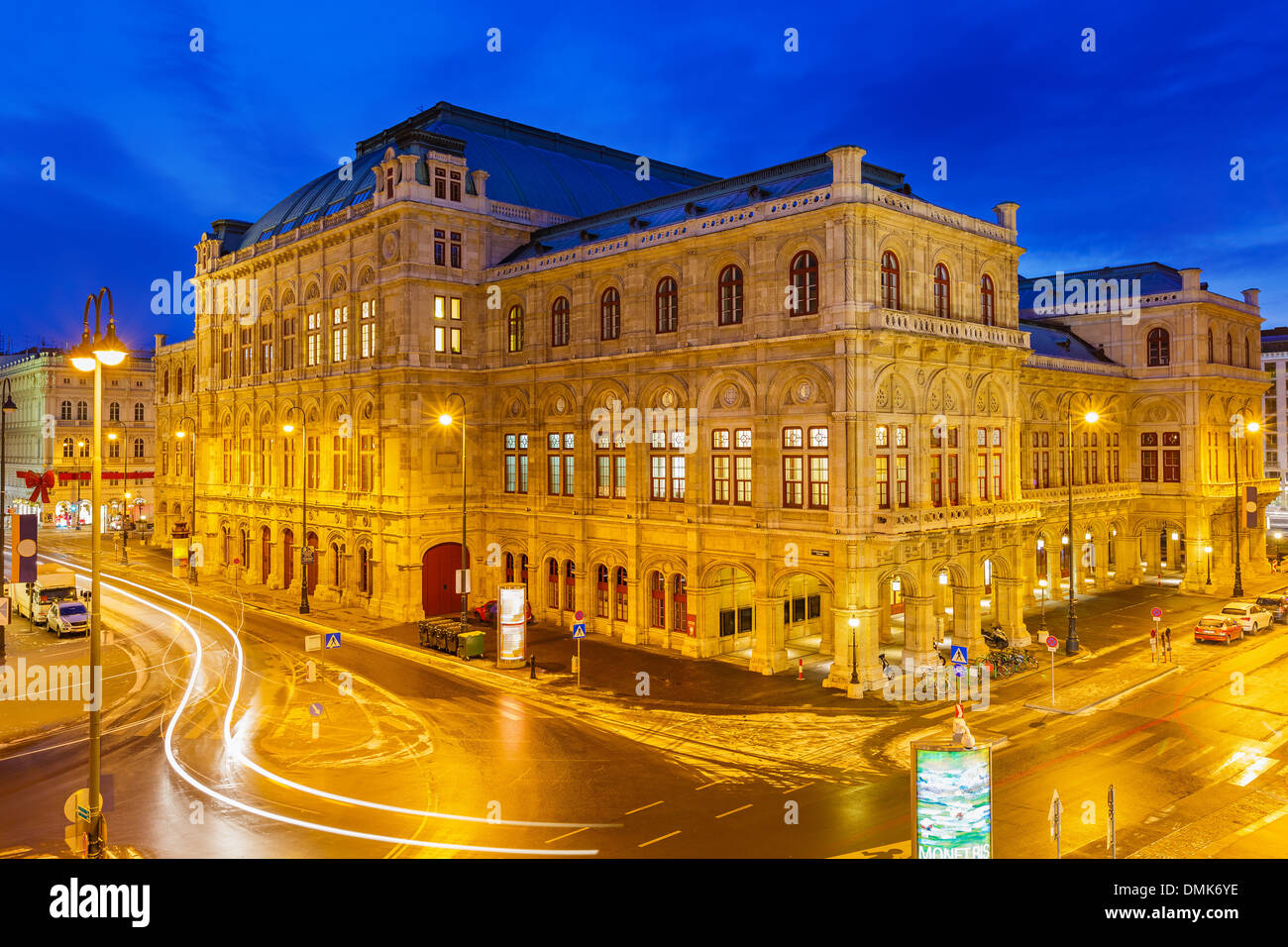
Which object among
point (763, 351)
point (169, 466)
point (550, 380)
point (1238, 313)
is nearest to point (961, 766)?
point (763, 351)

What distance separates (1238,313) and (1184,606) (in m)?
24.5

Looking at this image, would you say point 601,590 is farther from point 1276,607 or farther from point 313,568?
point 1276,607

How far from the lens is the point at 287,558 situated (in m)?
60.2

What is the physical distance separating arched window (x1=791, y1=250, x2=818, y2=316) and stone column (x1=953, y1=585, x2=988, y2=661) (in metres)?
13.8

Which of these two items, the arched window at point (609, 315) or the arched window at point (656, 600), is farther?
the arched window at point (609, 315)

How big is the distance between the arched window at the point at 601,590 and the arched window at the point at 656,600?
3243mm

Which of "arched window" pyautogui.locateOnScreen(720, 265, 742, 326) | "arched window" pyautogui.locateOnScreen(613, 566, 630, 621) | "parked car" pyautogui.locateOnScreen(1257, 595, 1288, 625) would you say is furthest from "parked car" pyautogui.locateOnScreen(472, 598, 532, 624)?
"parked car" pyautogui.locateOnScreen(1257, 595, 1288, 625)

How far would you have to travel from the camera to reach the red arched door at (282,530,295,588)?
59.8m

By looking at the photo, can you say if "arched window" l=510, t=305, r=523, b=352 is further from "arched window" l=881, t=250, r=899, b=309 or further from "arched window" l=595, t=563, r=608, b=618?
"arched window" l=881, t=250, r=899, b=309

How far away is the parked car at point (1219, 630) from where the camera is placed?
139 ft

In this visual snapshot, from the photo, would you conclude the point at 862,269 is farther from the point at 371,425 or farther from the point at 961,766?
the point at 371,425

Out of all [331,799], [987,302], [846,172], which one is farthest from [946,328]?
[331,799]

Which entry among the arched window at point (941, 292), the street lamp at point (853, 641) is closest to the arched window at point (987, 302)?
the arched window at point (941, 292)

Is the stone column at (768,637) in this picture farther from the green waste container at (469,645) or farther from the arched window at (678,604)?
the green waste container at (469,645)
